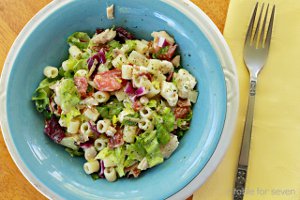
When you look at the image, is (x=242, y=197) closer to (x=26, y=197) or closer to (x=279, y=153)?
(x=279, y=153)

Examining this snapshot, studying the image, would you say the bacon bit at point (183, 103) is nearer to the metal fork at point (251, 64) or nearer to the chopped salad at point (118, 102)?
the chopped salad at point (118, 102)

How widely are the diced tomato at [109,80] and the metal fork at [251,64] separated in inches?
16.1

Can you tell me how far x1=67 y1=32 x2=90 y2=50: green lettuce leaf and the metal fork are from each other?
497mm

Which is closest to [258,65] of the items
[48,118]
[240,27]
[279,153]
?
[240,27]

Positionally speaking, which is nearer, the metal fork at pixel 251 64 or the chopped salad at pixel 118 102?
the chopped salad at pixel 118 102

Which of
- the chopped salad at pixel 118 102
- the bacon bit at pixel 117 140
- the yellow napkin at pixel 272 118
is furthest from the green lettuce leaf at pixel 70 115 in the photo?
the yellow napkin at pixel 272 118

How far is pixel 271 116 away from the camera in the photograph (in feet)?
4.07

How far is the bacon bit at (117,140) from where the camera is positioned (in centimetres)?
112

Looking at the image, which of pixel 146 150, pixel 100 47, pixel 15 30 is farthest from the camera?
pixel 15 30

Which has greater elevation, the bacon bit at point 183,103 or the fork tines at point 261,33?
the fork tines at point 261,33

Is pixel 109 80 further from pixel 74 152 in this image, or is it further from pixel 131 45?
pixel 74 152

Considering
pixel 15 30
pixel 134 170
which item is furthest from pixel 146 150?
pixel 15 30

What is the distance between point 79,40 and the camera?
1214 millimetres

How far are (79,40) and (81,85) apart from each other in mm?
152
